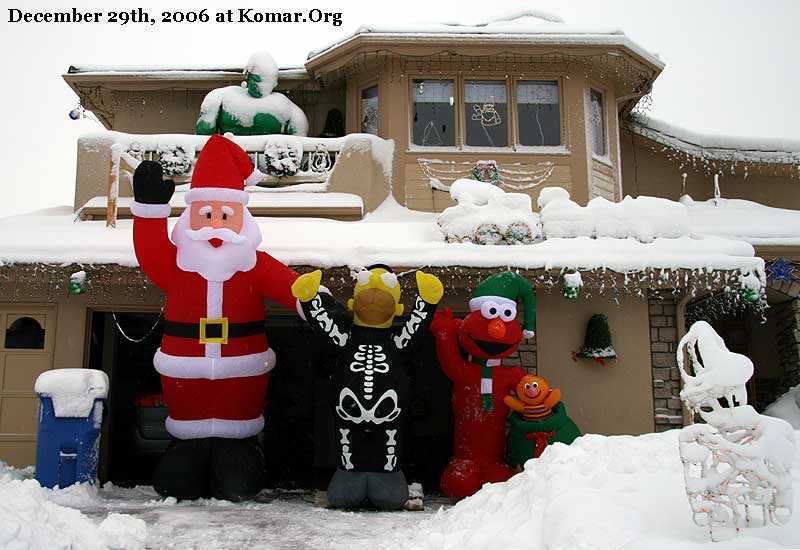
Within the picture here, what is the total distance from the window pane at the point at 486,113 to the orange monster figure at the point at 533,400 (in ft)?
15.3

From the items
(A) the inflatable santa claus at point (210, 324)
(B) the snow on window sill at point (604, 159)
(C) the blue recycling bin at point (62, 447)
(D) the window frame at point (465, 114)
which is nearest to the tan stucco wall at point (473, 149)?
(D) the window frame at point (465, 114)

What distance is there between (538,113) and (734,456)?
791cm

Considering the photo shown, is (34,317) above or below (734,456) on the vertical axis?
above

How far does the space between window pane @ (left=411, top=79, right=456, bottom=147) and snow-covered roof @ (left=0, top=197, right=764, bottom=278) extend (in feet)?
10.2

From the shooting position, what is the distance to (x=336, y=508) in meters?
6.34

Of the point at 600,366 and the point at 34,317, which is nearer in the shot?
the point at 34,317

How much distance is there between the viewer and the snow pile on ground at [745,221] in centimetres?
945

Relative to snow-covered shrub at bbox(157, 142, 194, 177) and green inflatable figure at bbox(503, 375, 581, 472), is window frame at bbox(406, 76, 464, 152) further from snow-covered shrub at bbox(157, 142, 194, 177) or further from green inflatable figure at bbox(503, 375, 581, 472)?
green inflatable figure at bbox(503, 375, 581, 472)

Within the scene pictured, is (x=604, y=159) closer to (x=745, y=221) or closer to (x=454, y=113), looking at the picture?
(x=745, y=221)

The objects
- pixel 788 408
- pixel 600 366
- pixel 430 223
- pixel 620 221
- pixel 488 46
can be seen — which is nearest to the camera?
pixel 620 221

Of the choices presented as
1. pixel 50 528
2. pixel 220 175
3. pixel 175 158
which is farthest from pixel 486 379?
pixel 175 158

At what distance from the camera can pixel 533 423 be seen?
22.3 ft

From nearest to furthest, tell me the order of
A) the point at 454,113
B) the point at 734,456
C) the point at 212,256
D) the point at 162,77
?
the point at 734,456, the point at 212,256, the point at 454,113, the point at 162,77

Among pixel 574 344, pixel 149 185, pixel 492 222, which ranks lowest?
pixel 574 344
